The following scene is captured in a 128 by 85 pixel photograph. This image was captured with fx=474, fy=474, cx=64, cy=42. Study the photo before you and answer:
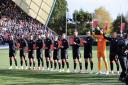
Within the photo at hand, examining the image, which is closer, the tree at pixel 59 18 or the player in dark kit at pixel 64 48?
the player in dark kit at pixel 64 48

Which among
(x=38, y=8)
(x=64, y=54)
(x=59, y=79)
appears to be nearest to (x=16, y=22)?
(x=38, y=8)

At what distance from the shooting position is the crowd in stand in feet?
182

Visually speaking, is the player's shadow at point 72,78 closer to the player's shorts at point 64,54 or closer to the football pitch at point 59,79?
the football pitch at point 59,79

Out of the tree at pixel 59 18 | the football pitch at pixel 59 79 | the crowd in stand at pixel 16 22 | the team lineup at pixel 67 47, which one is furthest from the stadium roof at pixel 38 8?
the football pitch at pixel 59 79

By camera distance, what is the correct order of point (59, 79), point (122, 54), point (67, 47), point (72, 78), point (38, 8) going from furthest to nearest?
point (38, 8), point (67, 47), point (72, 78), point (59, 79), point (122, 54)

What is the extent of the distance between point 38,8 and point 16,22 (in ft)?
21.9

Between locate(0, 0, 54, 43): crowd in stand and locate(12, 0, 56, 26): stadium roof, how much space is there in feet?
2.60

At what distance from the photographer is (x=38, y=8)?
6481 cm

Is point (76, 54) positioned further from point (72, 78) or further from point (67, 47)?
Result: point (72, 78)

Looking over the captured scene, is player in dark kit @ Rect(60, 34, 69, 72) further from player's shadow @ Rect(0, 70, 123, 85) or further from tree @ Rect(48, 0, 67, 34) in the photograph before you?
tree @ Rect(48, 0, 67, 34)

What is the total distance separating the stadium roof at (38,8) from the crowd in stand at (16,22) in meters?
0.79

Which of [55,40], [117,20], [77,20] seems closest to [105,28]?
[55,40]

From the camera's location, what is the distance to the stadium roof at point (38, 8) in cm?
6340

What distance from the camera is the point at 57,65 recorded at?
26.0 m
